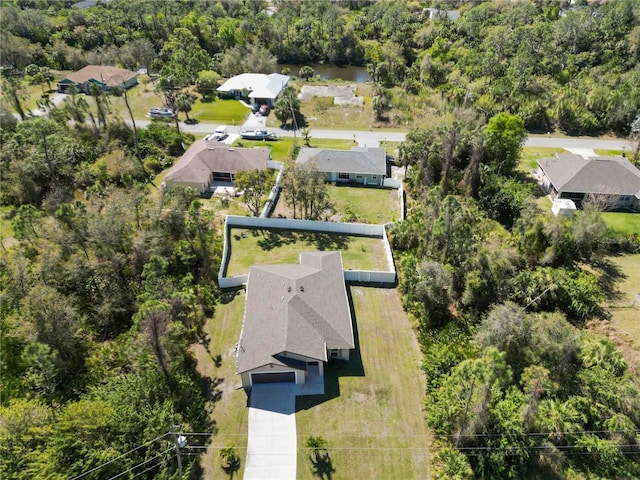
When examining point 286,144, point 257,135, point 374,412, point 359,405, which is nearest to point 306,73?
point 257,135

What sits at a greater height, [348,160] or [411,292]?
[348,160]

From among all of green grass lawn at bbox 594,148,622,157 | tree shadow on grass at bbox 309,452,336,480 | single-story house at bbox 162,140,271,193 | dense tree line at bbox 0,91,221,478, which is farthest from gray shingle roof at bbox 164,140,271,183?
green grass lawn at bbox 594,148,622,157

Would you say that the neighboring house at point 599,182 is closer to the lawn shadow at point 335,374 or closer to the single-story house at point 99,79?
the lawn shadow at point 335,374

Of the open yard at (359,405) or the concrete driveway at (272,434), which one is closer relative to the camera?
the concrete driveway at (272,434)

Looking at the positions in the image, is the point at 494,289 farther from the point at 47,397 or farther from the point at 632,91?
Answer: the point at 632,91

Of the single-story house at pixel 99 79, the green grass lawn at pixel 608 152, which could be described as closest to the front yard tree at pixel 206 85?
the single-story house at pixel 99 79

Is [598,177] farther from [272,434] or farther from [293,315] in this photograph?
[272,434]
